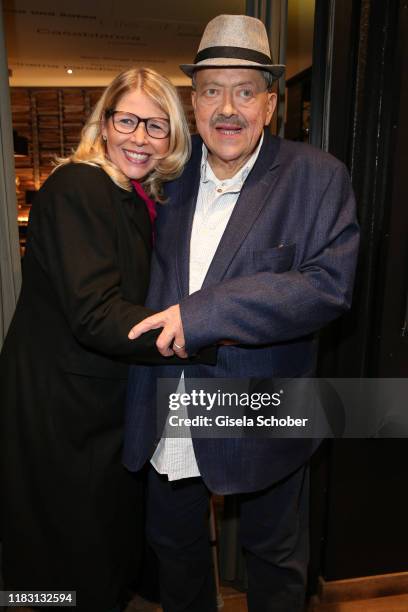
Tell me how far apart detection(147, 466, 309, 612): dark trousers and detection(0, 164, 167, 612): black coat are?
11 cm

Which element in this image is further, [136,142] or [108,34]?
[108,34]

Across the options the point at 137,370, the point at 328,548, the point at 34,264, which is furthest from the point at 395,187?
the point at 328,548

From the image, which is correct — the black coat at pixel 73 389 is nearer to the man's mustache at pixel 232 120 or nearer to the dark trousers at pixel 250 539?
the dark trousers at pixel 250 539

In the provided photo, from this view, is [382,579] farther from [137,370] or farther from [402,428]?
[137,370]

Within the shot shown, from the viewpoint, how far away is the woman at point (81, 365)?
1217 mm

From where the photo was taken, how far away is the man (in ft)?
3.79

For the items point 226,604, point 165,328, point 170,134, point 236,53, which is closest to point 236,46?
point 236,53

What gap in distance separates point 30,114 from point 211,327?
7651 millimetres

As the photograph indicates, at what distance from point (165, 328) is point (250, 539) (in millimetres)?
756

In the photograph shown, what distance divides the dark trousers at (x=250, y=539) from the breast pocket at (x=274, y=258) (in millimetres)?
627

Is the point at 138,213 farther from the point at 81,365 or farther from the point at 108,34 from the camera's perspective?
the point at 108,34

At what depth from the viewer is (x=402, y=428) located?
1.81 m

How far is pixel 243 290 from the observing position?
1130 mm

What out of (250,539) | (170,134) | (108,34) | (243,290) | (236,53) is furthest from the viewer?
(108,34)
